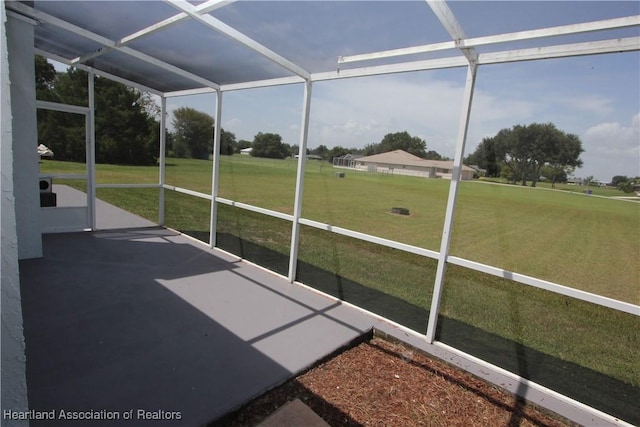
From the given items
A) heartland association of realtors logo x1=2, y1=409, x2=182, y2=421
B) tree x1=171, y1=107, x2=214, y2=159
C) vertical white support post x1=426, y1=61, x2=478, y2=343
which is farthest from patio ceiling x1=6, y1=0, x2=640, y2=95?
heartland association of realtors logo x1=2, y1=409, x2=182, y2=421

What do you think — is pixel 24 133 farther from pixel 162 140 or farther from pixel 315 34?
pixel 315 34

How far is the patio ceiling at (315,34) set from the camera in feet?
6.95

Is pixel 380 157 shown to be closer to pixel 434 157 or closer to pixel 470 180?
pixel 434 157

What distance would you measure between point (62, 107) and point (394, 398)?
20.6 feet

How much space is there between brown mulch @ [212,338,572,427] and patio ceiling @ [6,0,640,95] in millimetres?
2561

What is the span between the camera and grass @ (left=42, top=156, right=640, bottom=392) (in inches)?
136

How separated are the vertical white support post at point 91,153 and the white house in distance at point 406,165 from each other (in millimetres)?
4609

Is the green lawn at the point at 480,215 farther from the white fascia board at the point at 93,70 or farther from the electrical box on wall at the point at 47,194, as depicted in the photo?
the white fascia board at the point at 93,70

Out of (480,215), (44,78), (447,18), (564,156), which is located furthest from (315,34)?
(44,78)

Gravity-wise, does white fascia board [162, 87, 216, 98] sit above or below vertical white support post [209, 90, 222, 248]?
above

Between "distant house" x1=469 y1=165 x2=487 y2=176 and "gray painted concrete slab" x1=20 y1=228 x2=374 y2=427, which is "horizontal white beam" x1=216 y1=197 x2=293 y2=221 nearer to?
"gray painted concrete slab" x1=20 y1=228 x2=374 y2=427

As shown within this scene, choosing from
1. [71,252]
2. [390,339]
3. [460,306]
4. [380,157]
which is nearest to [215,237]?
[71,252]

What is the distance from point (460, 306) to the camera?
4102 millimetres

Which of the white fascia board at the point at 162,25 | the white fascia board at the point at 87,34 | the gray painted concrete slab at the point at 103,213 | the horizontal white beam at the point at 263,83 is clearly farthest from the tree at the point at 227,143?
the gray painted concrete slab at the point at 103,213
